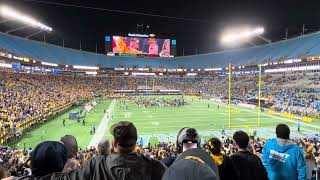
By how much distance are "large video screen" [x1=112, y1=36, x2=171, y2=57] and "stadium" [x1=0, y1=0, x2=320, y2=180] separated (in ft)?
0.84

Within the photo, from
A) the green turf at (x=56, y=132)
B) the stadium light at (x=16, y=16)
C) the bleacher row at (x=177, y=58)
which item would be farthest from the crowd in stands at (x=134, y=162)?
the bleacher row at (x=177, y=58)

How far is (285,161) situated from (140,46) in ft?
226

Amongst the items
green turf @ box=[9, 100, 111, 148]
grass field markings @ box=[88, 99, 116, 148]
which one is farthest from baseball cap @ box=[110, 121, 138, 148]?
green turf @ box=[9, 100, 111, 148]

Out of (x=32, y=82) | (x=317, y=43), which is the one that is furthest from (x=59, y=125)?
(x=317, y=43)

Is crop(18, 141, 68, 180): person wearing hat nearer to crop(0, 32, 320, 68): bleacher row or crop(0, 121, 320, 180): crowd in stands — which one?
crop(0, 121, 320, 180): crowd in stands

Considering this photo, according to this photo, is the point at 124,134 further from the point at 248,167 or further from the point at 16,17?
the point at 16,17

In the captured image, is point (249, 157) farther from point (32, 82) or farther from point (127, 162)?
point (32, 82)

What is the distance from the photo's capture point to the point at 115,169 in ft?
6.63

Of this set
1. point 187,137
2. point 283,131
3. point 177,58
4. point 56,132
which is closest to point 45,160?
point 187,137

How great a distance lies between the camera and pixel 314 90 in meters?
45.2

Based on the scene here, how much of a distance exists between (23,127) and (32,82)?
29494 millimetres

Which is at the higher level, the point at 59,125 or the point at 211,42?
the point at 211,42

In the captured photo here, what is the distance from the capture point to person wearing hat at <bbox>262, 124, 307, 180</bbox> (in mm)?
3955

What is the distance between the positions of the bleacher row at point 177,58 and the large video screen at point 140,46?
15.1 metres
